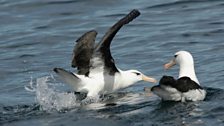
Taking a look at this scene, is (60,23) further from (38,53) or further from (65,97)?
(65,97)

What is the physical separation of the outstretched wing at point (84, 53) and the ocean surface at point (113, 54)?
0.49 metres

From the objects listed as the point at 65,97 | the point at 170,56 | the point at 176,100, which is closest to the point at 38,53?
the point at 170,56

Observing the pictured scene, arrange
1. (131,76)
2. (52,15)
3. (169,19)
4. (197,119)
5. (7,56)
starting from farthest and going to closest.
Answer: (52,15) < (169,19) < (7,56) < (131,76) < (197,119)

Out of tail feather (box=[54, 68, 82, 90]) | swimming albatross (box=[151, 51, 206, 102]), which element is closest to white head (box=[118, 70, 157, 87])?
tail feather (box=[54, 68, 82, 90])

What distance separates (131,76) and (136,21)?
5580 mm

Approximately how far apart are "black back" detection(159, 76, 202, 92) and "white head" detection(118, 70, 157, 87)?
161cm

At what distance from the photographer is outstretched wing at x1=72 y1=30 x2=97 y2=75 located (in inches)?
514

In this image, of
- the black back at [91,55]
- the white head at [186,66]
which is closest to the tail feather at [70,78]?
the black back at [91,55]

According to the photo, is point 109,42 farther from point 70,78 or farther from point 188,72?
point 188,72

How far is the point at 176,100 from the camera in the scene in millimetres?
11789

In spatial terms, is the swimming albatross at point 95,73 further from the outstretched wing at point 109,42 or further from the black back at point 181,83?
the black back at point 181,83

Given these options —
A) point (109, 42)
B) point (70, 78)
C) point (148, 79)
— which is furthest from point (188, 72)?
point (70, 78)

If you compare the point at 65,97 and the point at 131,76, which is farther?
the point at 131,76

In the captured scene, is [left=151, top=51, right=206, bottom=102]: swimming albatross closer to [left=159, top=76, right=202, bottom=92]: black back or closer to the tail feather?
[left=159, top=76, right=202, bottom=92]: black back
